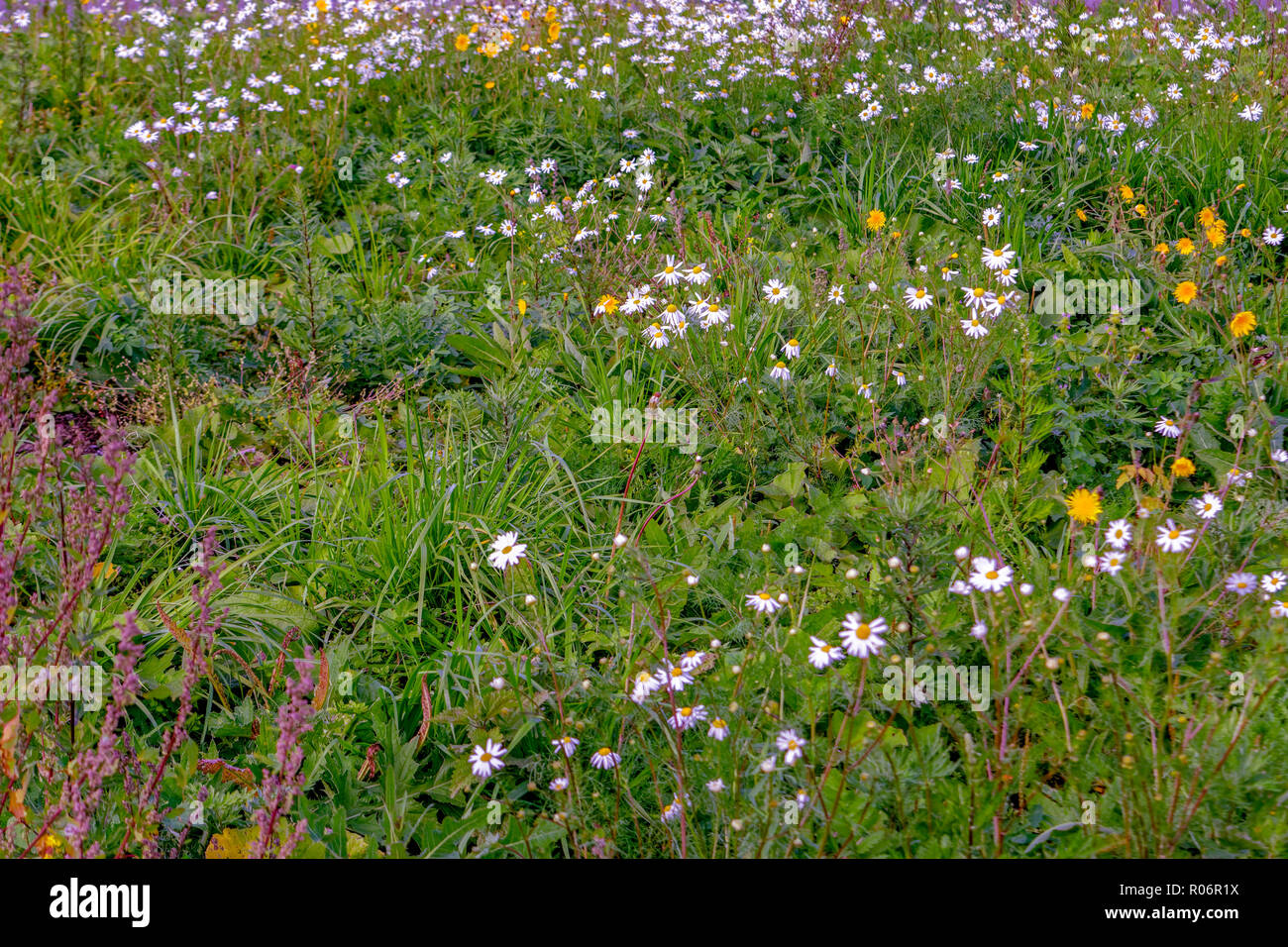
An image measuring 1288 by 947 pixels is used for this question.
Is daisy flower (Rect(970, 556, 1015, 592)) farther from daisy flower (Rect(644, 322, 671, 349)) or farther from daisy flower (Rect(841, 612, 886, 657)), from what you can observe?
daisy flower (Rect(644, 322, 671, 349))

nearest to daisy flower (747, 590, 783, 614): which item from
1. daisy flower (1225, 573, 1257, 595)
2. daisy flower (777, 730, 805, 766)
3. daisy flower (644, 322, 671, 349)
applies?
daisy flower (777, 730, 805, 766)

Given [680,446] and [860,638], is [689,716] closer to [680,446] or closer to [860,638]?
[860,638]

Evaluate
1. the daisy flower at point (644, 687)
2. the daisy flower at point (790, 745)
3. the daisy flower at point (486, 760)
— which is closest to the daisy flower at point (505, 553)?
the daisy flower at point (486, 760)

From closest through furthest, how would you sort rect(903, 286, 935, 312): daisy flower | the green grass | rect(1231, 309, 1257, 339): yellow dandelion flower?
the green grass < rect(1231, 309, 1257, 339): yellow dandelion flower < rect(903, 286, 935, 312): daisy flower

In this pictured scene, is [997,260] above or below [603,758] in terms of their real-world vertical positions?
above

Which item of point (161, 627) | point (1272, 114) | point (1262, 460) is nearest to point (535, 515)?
point (161, 627)

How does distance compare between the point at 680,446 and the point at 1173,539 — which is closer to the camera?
the point at 1173,539

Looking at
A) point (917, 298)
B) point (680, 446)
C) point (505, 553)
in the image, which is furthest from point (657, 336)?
point (505, 553)

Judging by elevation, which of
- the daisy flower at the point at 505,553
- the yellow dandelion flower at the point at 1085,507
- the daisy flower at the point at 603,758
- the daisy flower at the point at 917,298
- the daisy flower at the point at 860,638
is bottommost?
the daisy flower at the point at 603,758

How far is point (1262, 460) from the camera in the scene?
265 centimetres

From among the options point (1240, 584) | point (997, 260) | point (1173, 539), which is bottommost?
point (1240, 584)

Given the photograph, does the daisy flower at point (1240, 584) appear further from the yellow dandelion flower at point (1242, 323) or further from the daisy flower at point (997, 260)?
the daisy flower at point (997, 260)

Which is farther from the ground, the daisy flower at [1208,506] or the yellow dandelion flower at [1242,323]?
the yellow dandelion flower at [1242,323]
